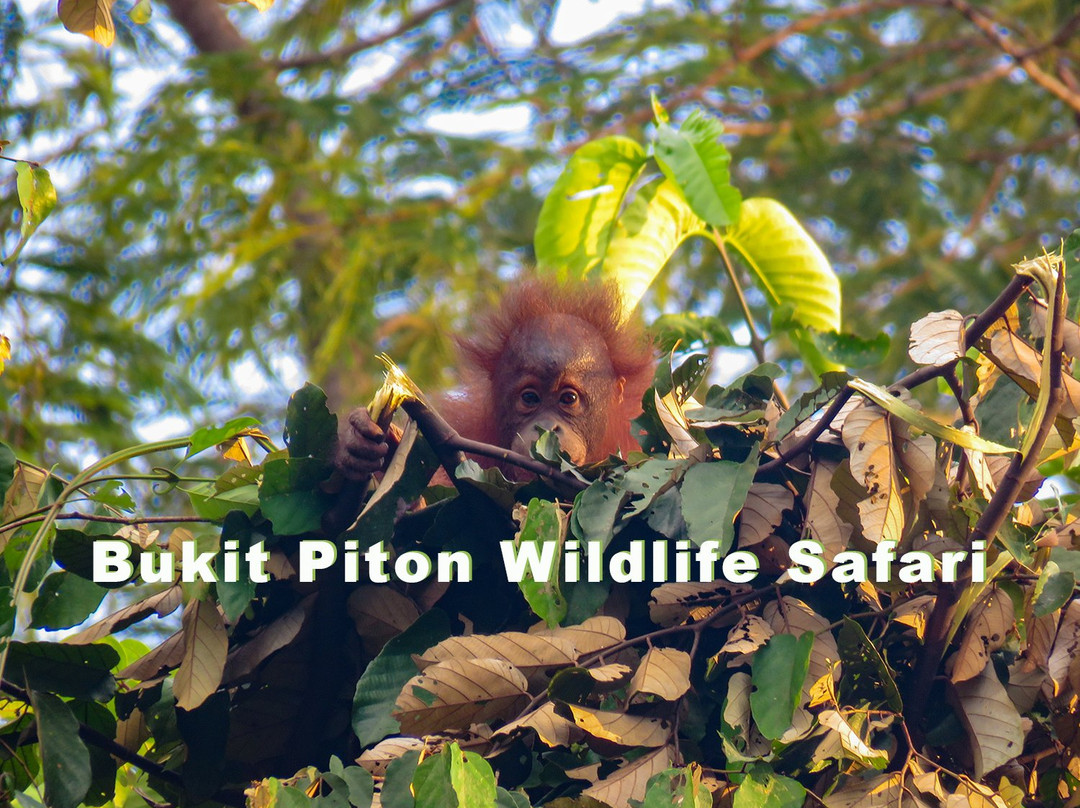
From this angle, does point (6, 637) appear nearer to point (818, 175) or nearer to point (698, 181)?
point (698, 181)

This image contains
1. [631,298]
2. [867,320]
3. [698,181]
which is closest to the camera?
[698,181]

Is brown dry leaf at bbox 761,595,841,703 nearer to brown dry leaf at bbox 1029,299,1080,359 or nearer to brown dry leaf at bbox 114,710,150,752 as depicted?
brown dry leaf at bbox 1029,299,1080,359

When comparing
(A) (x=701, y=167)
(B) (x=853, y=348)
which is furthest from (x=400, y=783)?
(A) (x=701, y=167)

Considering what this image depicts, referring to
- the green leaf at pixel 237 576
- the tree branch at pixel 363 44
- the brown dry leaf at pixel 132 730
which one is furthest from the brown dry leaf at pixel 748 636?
the tree branch at pixel 363 44

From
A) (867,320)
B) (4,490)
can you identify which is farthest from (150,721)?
(867,320)

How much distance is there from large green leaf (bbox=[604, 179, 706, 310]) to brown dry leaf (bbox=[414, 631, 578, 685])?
1.44 metres

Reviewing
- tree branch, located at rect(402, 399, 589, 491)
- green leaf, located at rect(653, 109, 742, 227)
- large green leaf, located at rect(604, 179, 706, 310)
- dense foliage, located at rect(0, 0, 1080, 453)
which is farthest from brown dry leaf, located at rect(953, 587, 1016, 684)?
dense foliage, located at rect(0, 0, 1080, 453)

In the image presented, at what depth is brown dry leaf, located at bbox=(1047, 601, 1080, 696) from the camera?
50.8 inches

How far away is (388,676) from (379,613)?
11cm

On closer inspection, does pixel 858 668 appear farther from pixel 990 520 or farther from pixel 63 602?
pixel 63 602

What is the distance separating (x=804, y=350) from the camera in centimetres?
234

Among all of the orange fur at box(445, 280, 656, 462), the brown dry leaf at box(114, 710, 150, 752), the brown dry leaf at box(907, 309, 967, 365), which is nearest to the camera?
the brown dry leaf at box(907, 309, 967, 365)

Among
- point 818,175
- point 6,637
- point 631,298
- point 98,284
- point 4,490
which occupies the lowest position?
point 6,637

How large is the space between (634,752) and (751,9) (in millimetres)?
5510
